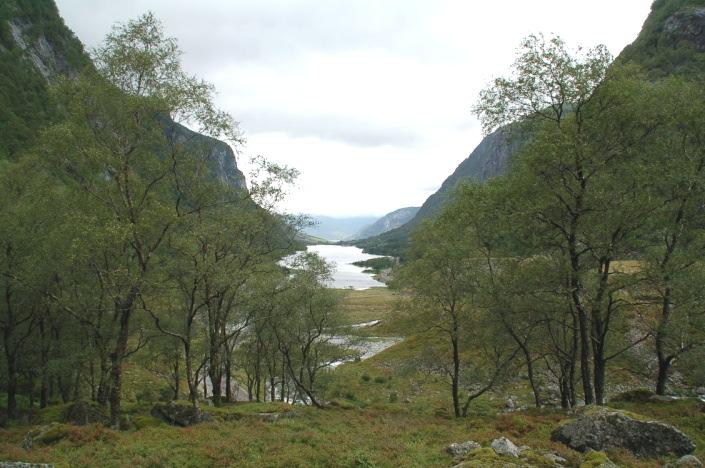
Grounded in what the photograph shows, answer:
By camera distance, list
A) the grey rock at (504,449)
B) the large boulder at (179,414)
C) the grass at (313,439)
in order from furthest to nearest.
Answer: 1. the large boulder at (179,414)
2. the grass at (313,439)
3. the grey rock at (504,449)

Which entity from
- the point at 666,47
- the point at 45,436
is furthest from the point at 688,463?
the point at 666,47

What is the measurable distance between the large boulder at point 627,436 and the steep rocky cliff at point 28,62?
7133 centimetres

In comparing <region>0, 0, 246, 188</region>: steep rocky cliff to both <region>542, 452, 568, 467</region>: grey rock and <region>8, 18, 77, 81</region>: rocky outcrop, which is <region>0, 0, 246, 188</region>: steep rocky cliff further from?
<region>542, 452, 568, 467</region>: grey rock

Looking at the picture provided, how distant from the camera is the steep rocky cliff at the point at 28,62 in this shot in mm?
92125

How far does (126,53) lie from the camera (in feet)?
68.3

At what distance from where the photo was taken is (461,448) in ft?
52.1

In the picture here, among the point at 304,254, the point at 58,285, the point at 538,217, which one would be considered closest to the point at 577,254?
the point at 538,217

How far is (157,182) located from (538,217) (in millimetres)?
20157

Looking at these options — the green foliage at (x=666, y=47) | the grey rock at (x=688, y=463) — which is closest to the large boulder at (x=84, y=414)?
the grey rock at (x=688, y=463)

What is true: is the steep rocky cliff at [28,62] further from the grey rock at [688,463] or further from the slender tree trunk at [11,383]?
the grey rock at [688,463]

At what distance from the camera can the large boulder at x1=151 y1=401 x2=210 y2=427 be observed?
23.3 m

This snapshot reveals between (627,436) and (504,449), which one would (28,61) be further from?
(627,436)

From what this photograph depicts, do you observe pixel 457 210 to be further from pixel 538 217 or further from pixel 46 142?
pixel 46 142

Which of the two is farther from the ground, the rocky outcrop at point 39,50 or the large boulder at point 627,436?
the rocky outcrop at point 39,50
